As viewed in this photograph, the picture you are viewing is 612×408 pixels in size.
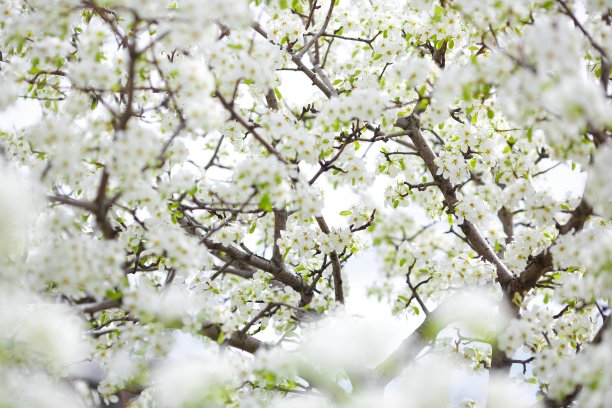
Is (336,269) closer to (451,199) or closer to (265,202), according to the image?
(451,199)

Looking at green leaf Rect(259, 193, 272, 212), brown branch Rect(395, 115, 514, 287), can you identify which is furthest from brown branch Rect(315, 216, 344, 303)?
green leaf Rect(259, 193, 272, 212)

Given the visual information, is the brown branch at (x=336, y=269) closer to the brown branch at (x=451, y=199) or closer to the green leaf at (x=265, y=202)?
the brown branch at (x=451, y=199)

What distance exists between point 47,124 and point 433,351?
4.49m

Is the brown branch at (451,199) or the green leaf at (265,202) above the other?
the brown branch at (451,199)

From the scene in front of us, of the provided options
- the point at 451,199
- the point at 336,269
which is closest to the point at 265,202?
the point at 336,269

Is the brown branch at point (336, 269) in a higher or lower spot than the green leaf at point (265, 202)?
higher

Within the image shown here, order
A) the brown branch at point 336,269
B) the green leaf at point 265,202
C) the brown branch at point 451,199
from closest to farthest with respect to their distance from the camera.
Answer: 1. the green leaf at point 265,202
2. the brown branch at point 336,269
3. the brown branch at point 451,199

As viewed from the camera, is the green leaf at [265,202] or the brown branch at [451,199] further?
the brown branch at [451,199]

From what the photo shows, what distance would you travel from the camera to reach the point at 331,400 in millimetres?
5461

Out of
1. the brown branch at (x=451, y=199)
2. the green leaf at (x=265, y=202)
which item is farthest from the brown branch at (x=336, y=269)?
the green leaf at (x=265, y=202)

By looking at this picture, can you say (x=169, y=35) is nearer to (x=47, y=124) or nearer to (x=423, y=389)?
(x=47, y=124)

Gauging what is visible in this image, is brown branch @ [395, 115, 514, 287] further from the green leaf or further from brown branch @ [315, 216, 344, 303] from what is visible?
the green leaf

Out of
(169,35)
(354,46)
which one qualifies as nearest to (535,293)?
(354,46)

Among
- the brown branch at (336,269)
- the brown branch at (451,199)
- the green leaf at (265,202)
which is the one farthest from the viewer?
the brown branch at (451,199)
